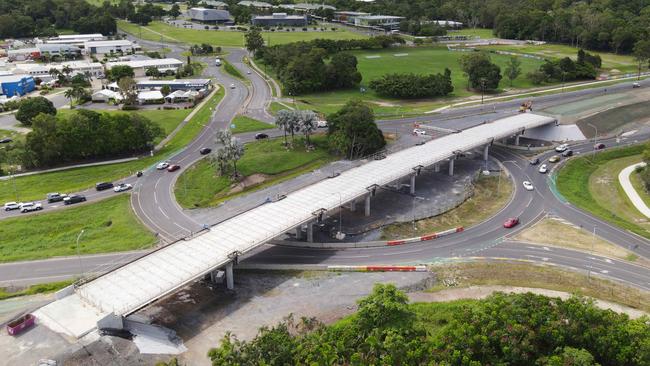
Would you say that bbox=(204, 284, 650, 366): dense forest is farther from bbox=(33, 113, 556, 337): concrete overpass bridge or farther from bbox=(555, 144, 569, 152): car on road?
bbox=(555, 144, 569, 152): car on road

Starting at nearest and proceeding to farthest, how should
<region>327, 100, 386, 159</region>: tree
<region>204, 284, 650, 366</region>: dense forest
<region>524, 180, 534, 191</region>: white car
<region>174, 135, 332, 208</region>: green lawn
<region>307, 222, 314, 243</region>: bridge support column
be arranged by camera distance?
<region>204, 284, 650, 366</region>: dense forest
<region>307, 222, 314, 243</region>: bridge support column
<region>174, 135, 332, 208</region>: green lawn
<region>524, 180, 534, 191</region>: white car
<region>327, 100, 386, 159</region>: tree

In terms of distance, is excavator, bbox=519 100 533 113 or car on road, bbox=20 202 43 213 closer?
car on road, bbox=20 202 43 213

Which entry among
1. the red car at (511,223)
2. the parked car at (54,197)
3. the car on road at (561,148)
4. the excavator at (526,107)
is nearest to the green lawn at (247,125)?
the parked car at (54,197)

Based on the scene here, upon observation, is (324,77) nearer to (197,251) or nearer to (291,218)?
(291,218)

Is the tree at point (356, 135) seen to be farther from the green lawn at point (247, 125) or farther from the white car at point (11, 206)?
the white car at point (11, 206)

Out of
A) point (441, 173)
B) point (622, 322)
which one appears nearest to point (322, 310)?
point (622, 322)

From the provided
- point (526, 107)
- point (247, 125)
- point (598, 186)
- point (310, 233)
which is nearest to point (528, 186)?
point (598, 186)

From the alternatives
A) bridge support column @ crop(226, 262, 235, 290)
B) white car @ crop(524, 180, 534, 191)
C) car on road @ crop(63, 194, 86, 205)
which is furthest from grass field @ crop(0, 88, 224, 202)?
white car @ crop(524, 180, 534, 191)
